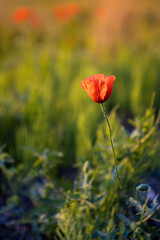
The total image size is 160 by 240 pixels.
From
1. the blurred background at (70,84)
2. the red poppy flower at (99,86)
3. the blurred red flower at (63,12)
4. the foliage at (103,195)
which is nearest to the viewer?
the red poppy flower at (99,86)

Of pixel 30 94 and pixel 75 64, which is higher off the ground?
pixel 75 64

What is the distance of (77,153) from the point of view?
1.61 metres

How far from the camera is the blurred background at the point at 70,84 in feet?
5.79

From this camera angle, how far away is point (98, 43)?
4477 millimetres

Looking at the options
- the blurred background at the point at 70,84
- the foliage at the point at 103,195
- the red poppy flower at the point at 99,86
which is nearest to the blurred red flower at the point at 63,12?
the blurred background at the point at 70,84

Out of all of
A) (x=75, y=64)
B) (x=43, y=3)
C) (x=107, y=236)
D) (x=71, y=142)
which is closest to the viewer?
(x=107, y=236)

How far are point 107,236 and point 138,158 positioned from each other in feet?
1.42

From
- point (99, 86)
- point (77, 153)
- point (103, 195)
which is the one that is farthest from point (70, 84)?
point (99, 86)

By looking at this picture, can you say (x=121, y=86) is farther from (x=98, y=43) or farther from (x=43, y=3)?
(x=43, y=3)

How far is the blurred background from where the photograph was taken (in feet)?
5.79

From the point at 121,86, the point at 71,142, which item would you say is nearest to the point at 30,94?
the point at 71,142

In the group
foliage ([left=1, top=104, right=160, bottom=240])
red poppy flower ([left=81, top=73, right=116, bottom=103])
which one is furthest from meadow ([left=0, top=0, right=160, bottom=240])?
red poppy flower ([left=81, top=73, right=116, bottom=103])

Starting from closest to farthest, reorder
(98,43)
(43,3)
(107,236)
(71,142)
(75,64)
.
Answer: (107,236)
(71,142)
(75,64)
(98,43)
(43,3)

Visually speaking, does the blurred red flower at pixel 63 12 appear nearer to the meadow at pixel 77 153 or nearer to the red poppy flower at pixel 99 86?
the meadow at pixel 77 153
